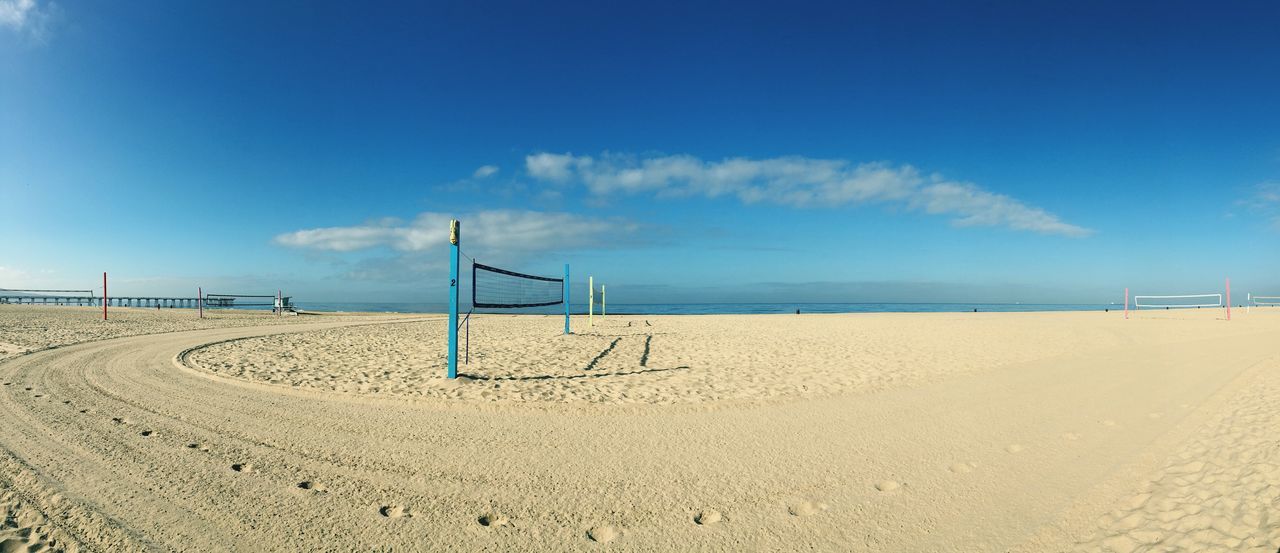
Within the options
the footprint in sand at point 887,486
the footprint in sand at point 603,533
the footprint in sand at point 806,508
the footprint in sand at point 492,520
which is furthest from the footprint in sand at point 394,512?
the footprint in sand at point 887,486

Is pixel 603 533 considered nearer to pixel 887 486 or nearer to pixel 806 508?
pixel 806 508

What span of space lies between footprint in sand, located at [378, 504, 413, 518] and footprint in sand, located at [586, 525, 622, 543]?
1.02m

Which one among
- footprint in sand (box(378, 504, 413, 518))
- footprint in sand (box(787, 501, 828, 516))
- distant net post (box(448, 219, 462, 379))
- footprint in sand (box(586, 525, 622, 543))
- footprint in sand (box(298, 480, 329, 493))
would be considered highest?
distant net post (box(448, 219, 462, 379))

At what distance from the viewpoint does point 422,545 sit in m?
2.59

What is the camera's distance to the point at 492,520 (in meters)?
2.89

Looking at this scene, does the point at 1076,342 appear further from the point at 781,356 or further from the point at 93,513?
the point at 93,513

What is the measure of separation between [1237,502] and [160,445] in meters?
7.16

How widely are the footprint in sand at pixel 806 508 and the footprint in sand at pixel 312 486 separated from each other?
9.14ft

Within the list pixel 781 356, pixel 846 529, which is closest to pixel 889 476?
pixel 846 529

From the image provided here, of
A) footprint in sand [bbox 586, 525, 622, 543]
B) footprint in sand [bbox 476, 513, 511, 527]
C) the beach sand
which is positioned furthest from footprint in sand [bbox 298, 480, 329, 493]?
footprint in sand [bbox 586, 525, 622, 543]

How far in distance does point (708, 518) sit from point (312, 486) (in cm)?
241

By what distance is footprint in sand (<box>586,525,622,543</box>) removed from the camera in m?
2.72

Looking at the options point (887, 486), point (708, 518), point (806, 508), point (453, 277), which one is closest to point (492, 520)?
point (708, 518)

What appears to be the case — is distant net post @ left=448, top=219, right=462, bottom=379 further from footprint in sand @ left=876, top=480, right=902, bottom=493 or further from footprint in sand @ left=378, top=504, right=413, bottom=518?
footprint in sand @ left=876, top=480, right=902, bottom=493
